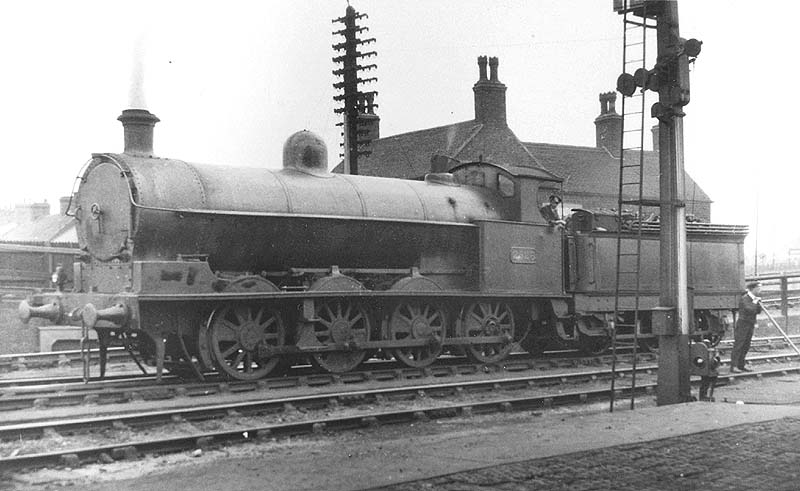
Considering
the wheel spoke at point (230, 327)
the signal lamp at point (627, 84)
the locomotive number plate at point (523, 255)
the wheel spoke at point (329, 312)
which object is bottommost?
the wheel spoke at point (230, 327)

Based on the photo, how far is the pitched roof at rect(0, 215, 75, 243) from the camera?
35469 millimetres

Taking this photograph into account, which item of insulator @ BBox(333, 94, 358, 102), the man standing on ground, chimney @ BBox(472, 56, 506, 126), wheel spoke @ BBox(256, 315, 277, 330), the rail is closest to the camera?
wheel spoke @ BBox(256, 315, 277, 330)

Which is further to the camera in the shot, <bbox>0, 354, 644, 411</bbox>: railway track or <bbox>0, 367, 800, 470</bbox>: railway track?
<bbox>0, 354, 644, 411</bbox>: railway track

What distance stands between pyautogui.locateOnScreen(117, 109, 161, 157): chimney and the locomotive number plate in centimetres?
584

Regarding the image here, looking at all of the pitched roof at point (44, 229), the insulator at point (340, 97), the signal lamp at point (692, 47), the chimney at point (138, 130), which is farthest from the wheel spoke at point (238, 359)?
the pitched roof at point (44, 229)

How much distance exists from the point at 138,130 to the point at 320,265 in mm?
3004

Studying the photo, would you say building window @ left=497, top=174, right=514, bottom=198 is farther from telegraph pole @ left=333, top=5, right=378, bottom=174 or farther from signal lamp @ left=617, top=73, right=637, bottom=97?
telegraph pole @ left=333, top=5, right=378, bottom=174

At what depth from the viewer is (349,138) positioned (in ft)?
74.6

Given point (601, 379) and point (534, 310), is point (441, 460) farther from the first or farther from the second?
point (534, 310)

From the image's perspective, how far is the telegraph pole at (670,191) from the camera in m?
8.76

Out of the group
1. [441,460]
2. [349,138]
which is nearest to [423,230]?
[441,460]

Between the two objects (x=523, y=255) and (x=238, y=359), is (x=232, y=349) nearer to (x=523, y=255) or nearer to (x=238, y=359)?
(x=238, y=359)

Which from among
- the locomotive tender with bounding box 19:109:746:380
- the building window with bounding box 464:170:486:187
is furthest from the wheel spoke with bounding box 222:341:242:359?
Result: the building window with bounding box 464:170:486:187

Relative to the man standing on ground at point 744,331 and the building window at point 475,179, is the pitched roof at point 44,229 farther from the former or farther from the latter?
the man standing on ground at point 744,331
